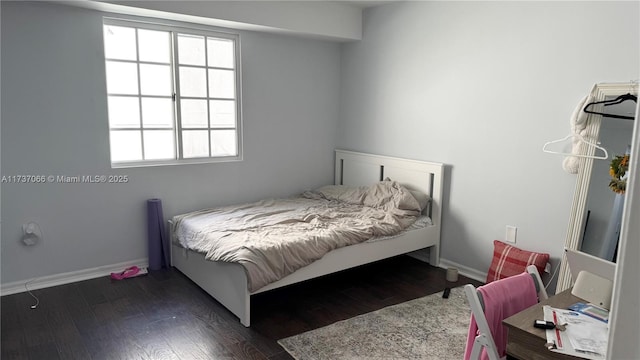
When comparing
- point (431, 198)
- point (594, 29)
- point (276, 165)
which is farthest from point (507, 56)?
point (276, 165)

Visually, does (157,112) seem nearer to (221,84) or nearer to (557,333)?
(221,84)

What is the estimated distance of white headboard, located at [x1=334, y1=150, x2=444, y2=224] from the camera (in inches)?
152

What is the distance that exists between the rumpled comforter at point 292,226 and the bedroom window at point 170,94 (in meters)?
0.63

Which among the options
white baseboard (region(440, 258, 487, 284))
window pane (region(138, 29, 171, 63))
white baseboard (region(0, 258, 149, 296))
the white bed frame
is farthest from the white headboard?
white baseboard (region(0, 258, 149, 296))

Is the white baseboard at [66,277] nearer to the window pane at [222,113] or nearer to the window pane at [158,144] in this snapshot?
the window pane at [158,144]

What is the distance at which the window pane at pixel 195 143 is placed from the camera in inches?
155

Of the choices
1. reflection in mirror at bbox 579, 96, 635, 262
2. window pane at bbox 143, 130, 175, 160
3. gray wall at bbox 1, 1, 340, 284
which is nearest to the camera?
reflection in mirror at bbox 579, 96, 635, 262

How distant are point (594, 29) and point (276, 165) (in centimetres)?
285

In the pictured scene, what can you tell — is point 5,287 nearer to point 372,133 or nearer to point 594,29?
point 372,133

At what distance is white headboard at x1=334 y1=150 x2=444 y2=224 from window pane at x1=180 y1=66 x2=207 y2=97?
1.60 metres

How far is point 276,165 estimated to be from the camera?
4.46 meters

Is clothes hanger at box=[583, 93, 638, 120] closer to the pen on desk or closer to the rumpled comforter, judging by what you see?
the rumpled comforter

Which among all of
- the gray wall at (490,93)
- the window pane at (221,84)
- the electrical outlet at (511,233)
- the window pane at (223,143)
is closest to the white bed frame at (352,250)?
the gray wall at (490,93)

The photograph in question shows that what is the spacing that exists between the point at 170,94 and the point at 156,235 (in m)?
1.21
